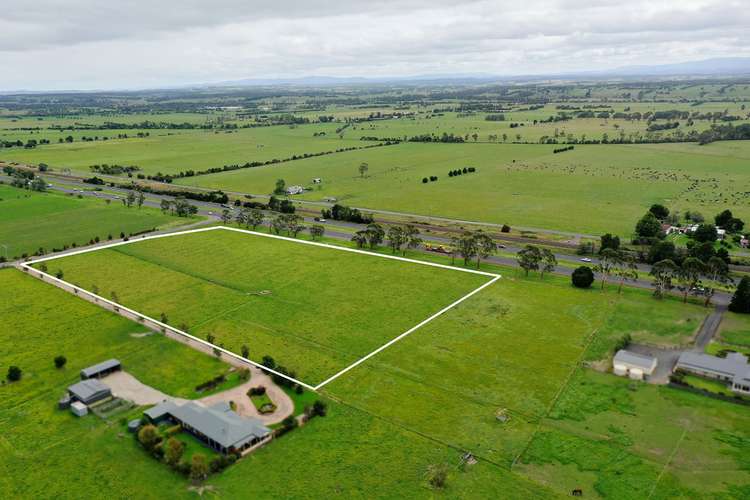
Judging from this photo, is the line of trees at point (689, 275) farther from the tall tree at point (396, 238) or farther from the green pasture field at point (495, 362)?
the tall tree at point (396, 238)

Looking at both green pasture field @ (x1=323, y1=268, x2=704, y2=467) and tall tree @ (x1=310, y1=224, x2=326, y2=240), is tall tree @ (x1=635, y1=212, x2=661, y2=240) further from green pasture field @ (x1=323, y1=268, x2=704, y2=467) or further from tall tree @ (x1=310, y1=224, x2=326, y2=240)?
tall tree @ (x1=310, y1=224, x2=326, y2=240)

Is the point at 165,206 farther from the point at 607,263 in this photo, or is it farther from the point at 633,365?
the point at 633,365

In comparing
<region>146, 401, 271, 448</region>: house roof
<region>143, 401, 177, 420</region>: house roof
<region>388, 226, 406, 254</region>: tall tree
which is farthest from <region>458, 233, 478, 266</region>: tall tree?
<region>143, 401, 177, 420</region>: house roof

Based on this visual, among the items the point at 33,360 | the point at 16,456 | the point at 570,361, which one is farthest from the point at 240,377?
the point at 570,361

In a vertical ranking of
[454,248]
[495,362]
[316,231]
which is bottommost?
[495,362]

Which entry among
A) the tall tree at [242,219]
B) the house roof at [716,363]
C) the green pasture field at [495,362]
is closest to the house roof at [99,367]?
the green pasture field at [495,362]

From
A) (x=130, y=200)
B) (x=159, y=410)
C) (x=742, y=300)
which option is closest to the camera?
(x=159, y=410)

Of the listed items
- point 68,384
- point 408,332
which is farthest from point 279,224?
point 68,384
